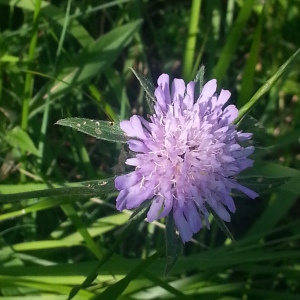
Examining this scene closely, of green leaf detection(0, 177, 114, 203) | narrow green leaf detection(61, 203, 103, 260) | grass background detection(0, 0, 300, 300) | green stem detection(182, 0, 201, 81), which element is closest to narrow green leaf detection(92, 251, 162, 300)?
grass background detection(0, 0, 300, 300)

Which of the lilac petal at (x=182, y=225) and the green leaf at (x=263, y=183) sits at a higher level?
the green leaf at (x=263, y=183)

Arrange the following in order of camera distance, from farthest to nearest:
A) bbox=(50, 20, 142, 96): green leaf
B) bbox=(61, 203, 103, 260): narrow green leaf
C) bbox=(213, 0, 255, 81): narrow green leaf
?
bbox=(50, 20, 142, 96): green leaf, bbox=(213, 0, 255, 81): narrow green leaf, bbox=(61, 203, 103, 260): narrow green leaf

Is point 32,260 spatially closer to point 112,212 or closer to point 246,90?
point 112,212

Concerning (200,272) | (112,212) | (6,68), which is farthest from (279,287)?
(6,68)

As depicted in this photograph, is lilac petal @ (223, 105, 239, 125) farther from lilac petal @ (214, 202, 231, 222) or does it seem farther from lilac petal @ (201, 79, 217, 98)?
lilac petal @ (214, 202, 231, 222)

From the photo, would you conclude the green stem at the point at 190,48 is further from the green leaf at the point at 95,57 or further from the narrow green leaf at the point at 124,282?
the narrow green leaf at the point at 124,282

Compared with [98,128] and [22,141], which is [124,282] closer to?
[98,128]

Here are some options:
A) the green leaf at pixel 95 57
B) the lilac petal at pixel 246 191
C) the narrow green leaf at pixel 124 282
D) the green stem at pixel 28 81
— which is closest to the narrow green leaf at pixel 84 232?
the narrow green leaf at pixel 124 282
